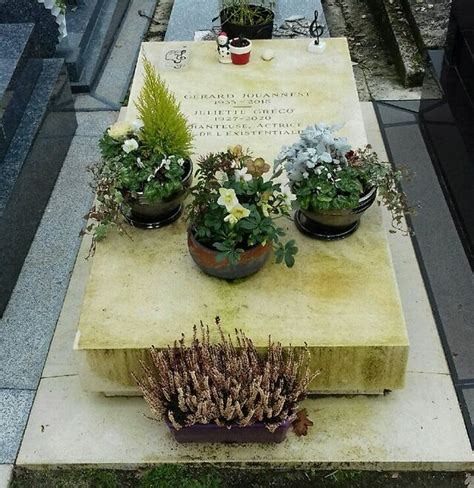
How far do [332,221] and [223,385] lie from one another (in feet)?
4.13

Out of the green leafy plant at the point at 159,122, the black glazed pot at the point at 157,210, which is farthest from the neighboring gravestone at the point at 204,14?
the black glazed pot at the point at 157,210

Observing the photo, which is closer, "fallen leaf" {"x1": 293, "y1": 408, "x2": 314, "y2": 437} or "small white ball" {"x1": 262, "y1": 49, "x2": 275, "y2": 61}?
"fallen leaf" {"x1": 293, "y1": 408, "x2": 314, "y2": 437}

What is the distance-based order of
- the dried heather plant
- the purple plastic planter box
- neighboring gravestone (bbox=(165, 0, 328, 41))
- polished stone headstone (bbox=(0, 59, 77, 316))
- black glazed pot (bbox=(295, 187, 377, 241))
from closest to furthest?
1. the dried heather plant
2. the purple plastic planter box
3. black glazed pot (bbox=(295, 187, 377, 241))
4. polished stone headstone (bbox=(0, 59, 77, 316))
5. neighboring gravestone (bbox=(165, 0, 328, 41))

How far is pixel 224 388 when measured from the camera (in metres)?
3.40

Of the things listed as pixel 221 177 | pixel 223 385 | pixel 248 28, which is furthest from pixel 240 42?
pixel 223 385

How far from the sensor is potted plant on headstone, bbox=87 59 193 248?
4.06 m

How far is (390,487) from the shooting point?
11.9ft

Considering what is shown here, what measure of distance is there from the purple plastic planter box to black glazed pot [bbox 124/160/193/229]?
1.33 metres

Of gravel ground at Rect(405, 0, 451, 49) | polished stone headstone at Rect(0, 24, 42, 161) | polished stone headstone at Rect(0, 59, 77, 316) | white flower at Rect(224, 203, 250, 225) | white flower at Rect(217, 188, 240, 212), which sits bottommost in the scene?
gravel ground at Rect(405, 0, 451, 49)

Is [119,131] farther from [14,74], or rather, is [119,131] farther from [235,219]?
[14,74]

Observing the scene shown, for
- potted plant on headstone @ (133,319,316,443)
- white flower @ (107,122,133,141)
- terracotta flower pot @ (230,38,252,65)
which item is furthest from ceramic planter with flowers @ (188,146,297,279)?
terracotta flower pot @ (230,38,252,65)

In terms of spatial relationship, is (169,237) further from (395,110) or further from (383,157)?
(395,110)

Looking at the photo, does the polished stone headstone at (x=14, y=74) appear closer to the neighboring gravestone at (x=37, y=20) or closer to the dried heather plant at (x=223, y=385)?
the neighboring gravestone at (x=37, y=20)

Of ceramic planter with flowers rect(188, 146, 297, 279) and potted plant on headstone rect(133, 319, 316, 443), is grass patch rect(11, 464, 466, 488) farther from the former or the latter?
ceramic planter with flowers rect(188, 146, 297, 279)
